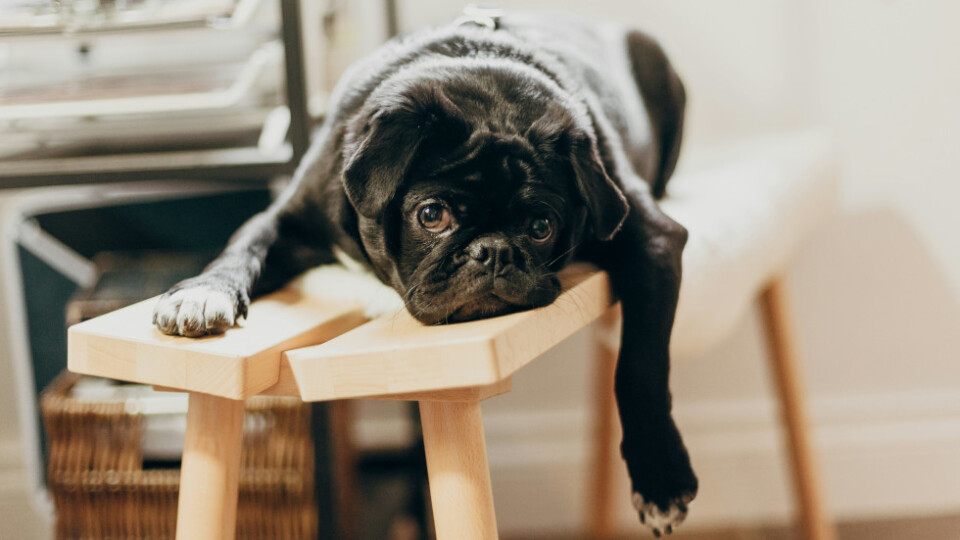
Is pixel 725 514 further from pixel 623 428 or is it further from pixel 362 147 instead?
pixel 362 147

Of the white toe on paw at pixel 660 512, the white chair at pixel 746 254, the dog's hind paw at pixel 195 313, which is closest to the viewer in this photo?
the dog's hind paw at pixel 195 313

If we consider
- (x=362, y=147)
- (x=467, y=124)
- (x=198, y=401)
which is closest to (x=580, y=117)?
(x=467, y=124)

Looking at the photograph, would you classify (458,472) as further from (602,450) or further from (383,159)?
(602,450)

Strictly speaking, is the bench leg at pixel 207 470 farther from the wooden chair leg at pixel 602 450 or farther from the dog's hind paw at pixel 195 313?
the wooden chair leg at pixel 602 450

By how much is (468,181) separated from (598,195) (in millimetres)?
132

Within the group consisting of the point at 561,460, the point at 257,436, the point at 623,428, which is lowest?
the point at 561,460

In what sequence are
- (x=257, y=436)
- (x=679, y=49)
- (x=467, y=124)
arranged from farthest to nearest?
(x=679, y=49) < (x=257, y=436) < (x=467, y=124)

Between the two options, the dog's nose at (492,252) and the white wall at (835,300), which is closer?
the dog's nose at (492,252)

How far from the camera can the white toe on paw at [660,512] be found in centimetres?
77

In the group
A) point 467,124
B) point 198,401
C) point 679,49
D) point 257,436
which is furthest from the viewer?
point 679,49

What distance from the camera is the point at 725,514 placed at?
183 centimetres

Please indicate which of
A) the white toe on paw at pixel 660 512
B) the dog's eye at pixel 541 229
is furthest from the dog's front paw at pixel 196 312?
the white toe on paw at pixel 660 512

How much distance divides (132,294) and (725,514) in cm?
138

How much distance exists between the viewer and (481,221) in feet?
2.57
